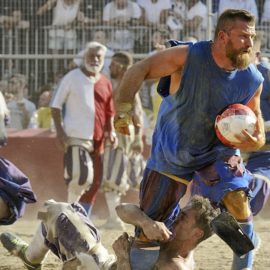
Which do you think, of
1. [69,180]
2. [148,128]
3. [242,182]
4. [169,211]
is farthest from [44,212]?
[148,128]

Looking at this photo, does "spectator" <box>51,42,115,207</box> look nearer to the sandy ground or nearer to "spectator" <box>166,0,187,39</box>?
the sandy ground

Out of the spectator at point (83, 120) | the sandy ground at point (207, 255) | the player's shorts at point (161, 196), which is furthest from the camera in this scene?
the spectator at point (83, 120)

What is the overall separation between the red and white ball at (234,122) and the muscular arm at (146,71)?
1.37 ft

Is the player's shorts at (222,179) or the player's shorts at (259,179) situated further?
the player's shorts at (259,179)

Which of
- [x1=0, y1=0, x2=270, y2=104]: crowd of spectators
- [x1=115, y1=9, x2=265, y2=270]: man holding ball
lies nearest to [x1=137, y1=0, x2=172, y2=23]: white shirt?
[x1=0, y1=0, x2=270, y2=104]: crowd of spectators

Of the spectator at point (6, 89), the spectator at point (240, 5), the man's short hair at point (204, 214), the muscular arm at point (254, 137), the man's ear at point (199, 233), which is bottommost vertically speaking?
the spectator at point (6, 89)

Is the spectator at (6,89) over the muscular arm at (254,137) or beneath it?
beneath

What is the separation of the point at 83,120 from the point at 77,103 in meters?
0.19

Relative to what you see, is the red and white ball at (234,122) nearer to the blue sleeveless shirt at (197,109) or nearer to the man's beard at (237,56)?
the blue sleeveless shirt at (197,109)

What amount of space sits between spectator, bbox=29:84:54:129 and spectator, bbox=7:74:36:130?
3.0 inches

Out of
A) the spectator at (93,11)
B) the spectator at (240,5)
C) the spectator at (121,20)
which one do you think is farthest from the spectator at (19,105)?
the spectator at (240,5)

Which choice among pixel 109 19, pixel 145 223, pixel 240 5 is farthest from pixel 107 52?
pixel 145 223

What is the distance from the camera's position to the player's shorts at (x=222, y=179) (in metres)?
6.39

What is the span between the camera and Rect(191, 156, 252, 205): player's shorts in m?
6.39
